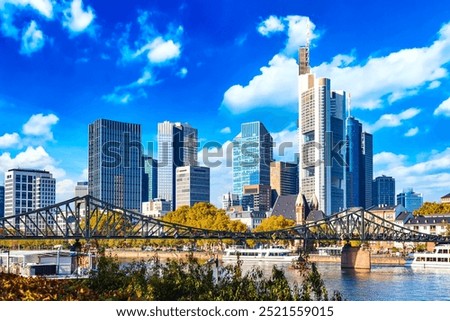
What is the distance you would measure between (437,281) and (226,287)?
16792 millimetres

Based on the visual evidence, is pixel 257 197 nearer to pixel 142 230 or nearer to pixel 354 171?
pixel 354 171

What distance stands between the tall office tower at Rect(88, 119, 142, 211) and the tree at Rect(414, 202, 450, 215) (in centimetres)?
2097

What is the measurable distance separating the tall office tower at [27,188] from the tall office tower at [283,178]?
186ft

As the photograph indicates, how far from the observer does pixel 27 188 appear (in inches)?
882

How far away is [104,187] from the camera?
46.4 meters

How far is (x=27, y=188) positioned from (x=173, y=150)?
15.0m

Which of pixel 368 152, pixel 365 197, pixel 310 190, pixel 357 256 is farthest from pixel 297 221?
pixel 357 256

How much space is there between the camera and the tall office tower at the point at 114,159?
20.1m

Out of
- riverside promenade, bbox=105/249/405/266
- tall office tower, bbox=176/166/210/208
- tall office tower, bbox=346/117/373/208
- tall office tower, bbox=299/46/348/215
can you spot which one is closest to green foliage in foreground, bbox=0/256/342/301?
riverside promenade, bbox=105/249/405/266

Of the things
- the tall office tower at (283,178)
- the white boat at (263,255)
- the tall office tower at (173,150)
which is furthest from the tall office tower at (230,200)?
the white boat at (263,255)

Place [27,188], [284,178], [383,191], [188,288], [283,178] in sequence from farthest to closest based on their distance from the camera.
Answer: [284,178] < [283,178] < [383,191] < [27,188] < [188,288]

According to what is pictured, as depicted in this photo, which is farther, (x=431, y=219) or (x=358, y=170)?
(x=358, y=170)

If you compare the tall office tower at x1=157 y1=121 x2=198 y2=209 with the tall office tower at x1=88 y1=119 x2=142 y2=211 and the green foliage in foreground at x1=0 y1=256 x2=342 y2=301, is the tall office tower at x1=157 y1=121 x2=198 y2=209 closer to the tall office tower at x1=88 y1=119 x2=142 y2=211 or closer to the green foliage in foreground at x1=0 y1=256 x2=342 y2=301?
the tall office tower at x1=88 y1=119 x2=142 y2=211

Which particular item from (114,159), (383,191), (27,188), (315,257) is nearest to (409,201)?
(383,191)
